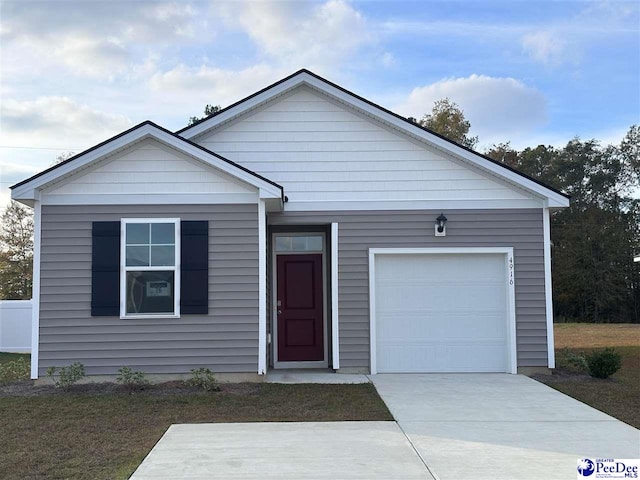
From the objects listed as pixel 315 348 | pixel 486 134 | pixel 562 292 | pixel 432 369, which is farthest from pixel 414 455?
pixel 562 292

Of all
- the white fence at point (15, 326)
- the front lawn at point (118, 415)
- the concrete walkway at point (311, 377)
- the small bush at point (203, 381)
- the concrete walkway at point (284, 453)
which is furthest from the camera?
the white fence at point (15, 326)

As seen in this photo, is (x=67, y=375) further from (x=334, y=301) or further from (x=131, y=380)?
(x=334, y=301)

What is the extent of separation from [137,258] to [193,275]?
2.79 ft

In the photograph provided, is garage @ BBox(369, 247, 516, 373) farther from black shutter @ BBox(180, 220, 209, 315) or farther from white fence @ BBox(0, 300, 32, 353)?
white fence @ BBox(0, 300, 32, 353)

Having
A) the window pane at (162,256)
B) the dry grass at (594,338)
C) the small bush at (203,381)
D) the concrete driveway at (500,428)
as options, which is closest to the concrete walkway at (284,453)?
the concrete driveway at (500,428)

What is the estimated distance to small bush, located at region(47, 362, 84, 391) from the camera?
8945mm

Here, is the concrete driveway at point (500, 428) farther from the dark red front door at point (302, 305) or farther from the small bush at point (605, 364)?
the dark red front door at point (302, 305)

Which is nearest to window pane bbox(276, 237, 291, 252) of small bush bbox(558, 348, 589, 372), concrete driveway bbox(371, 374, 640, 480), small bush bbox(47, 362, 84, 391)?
concrete driveway bbox(371, 374, 640, 480)

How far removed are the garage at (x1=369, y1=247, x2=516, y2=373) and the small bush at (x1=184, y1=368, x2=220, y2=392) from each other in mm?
2812

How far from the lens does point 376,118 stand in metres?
10.6

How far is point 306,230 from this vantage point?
37.1 ft

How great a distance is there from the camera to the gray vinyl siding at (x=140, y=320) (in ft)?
30.8

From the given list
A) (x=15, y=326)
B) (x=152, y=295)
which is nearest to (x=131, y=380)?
(x=152, y=295)

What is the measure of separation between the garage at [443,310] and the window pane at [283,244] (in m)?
1.73
